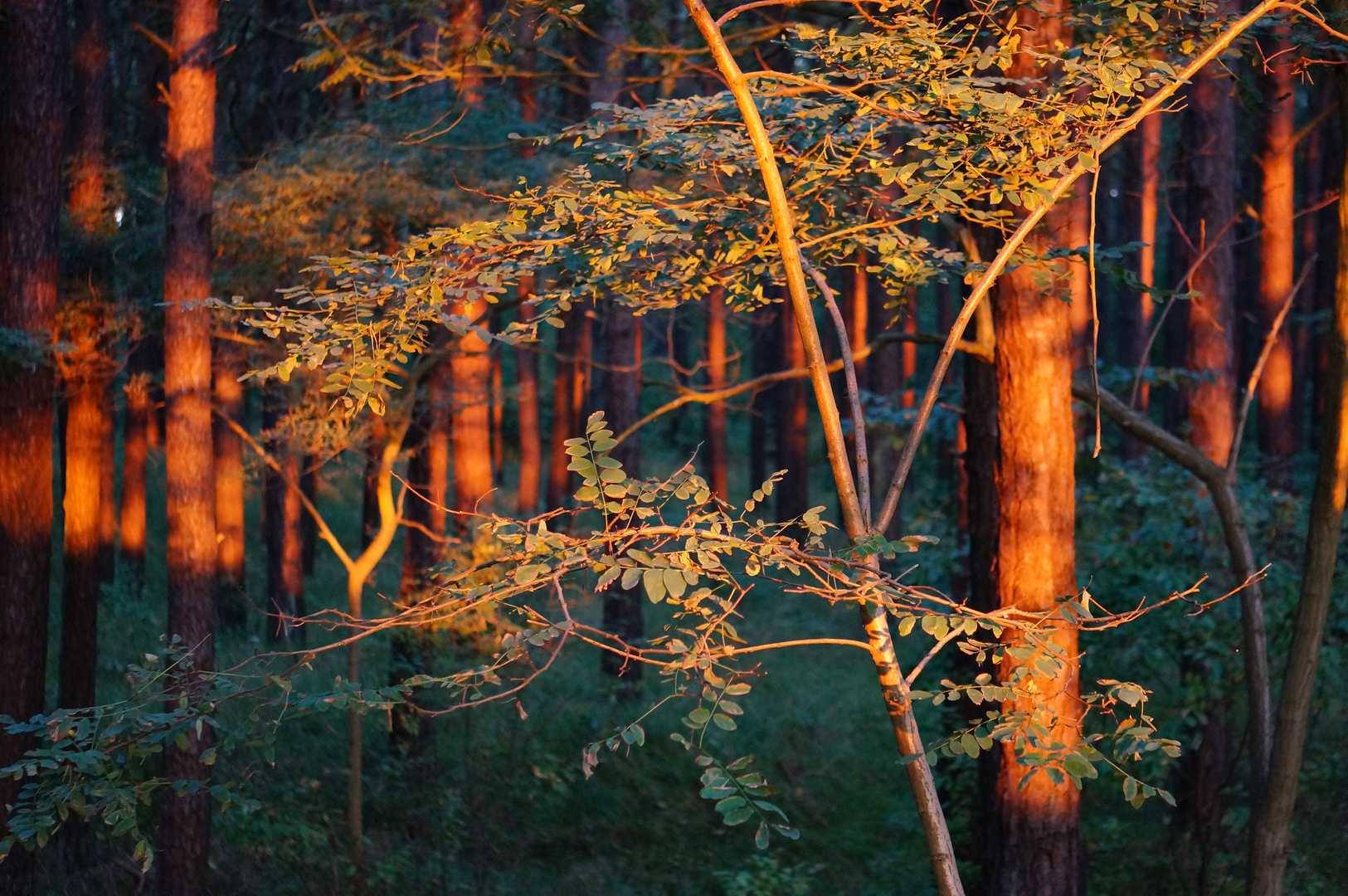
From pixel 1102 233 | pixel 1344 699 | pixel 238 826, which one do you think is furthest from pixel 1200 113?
pixel 1102 233

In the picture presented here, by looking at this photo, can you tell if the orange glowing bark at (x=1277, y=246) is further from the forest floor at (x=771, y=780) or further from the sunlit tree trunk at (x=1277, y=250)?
the forest floor at (x=771, y=780)

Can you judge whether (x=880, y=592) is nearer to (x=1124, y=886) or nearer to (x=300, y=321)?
(x=300, y=321)

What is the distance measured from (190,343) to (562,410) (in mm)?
13736

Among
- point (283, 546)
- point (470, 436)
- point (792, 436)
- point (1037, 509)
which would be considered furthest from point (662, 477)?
point (792, 436)

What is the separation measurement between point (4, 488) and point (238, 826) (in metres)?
3.49

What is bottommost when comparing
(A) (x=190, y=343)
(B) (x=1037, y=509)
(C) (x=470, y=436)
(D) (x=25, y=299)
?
(B) (x=1037, y=509)

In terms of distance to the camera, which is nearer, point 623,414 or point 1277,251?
point 1277,251

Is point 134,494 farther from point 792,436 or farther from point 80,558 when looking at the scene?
point 792,436

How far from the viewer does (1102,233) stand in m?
25.7

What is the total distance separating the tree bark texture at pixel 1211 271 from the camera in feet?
33.8

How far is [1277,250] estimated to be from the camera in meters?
12.3

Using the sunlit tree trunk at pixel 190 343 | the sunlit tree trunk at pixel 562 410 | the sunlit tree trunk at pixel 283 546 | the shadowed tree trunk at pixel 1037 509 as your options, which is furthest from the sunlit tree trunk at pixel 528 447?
the shadowed tree trunk at pixel 1037 509

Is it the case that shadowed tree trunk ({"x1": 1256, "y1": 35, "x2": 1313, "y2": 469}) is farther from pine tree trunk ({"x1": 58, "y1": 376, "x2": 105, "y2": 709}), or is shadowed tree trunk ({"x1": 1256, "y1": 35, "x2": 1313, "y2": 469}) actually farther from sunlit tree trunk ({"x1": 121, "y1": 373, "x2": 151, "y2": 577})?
sunlit tree trunk ({"x1": 121, "y1": 373, "x2": 151, "y2": 577})

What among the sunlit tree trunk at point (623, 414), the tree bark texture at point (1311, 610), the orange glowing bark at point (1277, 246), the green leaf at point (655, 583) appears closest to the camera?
the green leaf at point (655, 583)
